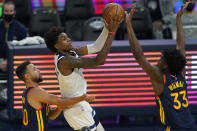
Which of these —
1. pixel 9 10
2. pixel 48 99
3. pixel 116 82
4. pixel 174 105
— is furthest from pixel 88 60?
pixel 9 10

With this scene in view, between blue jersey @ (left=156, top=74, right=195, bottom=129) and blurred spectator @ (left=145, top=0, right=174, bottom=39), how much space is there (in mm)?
4791

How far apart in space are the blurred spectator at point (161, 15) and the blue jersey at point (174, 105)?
4.79m

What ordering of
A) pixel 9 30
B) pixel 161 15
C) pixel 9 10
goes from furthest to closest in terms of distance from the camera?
pixel 161 15 < pixel 9 10 < pixel 9 30

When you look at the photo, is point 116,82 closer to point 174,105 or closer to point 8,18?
point 8,18

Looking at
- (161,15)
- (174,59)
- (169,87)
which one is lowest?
(161,15)

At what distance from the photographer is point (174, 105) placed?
517cm

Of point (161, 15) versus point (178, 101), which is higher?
point (178, 101)

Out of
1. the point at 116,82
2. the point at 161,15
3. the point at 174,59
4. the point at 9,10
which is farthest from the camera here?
the point at 161,15

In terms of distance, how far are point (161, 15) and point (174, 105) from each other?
19.4 ft

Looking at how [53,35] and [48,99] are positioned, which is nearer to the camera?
[48,99]

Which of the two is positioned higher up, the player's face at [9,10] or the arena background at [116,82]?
the player's face at [9,10]

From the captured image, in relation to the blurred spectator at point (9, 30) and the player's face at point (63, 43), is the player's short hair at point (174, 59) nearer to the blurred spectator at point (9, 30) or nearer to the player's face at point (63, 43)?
the player's face at point (63, 43)

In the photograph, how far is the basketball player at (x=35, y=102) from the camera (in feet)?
17.9

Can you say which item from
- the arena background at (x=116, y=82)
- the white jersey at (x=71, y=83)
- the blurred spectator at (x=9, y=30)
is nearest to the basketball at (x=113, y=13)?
the white jersey at (x=71, y=83)
